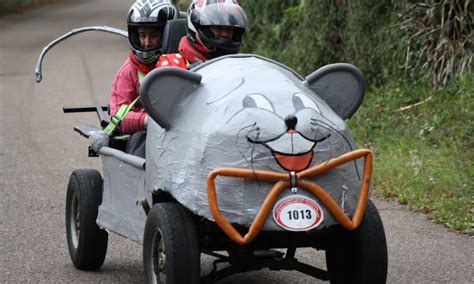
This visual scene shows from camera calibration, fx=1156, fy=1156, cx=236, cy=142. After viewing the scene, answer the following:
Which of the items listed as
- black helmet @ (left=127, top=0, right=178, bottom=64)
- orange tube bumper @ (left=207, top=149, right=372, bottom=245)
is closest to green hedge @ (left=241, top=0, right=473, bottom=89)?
black helmet @ (left=127, top=0, right=178, bottom=64)

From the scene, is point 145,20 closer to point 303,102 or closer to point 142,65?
point 142,65

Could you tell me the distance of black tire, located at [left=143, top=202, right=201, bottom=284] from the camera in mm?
5398

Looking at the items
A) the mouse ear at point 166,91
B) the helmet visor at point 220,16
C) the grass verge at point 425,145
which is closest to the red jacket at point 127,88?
the helmet visor at point 220,16

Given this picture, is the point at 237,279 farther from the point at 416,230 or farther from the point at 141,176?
the point at 416,230

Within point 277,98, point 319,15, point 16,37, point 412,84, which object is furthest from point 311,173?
point 16,37

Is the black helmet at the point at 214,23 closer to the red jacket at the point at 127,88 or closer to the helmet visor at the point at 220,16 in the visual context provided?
the helmet visor at the point at 220,16

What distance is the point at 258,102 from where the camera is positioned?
5516 millimetres

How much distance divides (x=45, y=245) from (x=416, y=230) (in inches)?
105

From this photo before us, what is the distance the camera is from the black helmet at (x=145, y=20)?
7402mm

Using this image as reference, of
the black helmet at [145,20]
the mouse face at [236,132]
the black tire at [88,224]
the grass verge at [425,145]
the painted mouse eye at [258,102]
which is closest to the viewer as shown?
the mouse face at [236,132]

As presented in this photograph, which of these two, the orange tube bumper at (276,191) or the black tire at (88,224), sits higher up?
the orange tube bumper at (276,191)

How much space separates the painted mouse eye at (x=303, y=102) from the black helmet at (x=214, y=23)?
37.3 inches

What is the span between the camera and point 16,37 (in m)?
27.7

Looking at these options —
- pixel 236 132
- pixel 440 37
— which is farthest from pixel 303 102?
pixel 440 37
